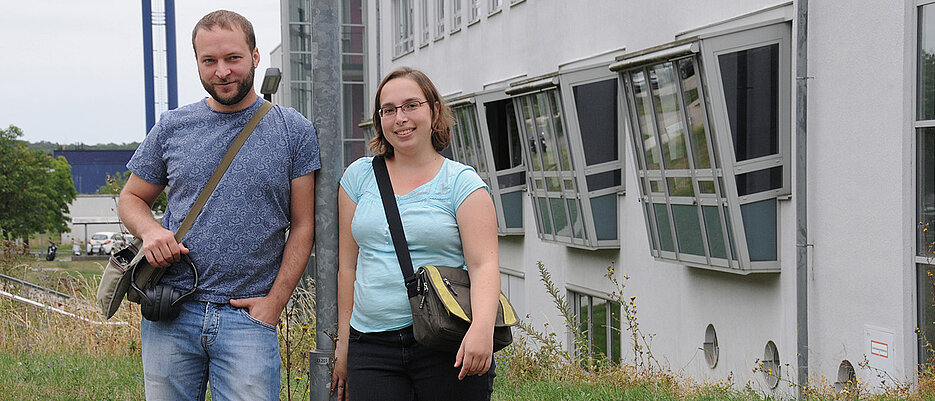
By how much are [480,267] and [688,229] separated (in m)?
11.7


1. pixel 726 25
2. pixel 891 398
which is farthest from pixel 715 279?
pixel 891 398

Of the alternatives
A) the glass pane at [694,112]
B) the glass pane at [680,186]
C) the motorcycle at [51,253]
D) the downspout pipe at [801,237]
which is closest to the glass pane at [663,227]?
the glass pane at [680,186]

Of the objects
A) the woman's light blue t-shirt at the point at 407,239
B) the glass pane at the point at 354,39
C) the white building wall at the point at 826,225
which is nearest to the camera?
the woman's light blue t-shirt at the point at 407,239

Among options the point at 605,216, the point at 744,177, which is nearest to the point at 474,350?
the point at 744,177

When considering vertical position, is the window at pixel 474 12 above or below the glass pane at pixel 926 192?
above

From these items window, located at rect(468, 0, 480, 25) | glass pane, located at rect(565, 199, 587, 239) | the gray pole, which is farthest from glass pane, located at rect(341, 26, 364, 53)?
the gray pole

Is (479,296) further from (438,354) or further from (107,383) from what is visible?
(107,383)

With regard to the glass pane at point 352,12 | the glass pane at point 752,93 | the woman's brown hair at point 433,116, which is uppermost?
the glass pane at point 352,12

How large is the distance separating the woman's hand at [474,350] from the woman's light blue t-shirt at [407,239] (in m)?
0.24

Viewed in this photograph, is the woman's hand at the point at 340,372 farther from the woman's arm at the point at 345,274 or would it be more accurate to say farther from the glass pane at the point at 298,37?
the glass pane at the point at 298,37

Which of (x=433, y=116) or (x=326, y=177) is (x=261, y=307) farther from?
(x=433, y=116)

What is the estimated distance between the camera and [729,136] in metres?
13.8

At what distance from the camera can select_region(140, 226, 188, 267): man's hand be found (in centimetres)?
424

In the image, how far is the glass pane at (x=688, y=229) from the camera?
15086 millimetres
